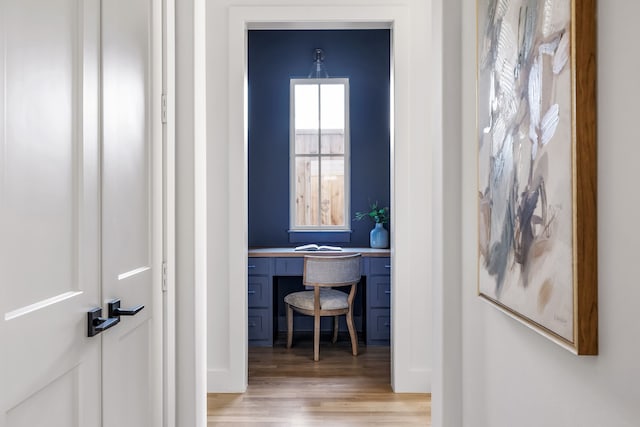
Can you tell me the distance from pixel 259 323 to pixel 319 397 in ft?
4.09

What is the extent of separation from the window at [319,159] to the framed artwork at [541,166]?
3.25 meters

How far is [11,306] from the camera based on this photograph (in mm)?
904

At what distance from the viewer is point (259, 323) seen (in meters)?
4.12

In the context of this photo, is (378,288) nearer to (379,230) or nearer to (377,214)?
(379,230)

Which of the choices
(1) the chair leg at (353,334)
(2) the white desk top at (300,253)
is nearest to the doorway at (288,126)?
(2) the white desk top at (300,253)

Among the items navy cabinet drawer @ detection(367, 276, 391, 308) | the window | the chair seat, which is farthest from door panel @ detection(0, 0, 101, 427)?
the window

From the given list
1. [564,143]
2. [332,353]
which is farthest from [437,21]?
[332,353]

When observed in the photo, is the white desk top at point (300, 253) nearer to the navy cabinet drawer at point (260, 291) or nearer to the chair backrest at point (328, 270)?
the navy cabinet drawer at point (260, 291)

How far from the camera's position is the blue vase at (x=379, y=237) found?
4.39 meters

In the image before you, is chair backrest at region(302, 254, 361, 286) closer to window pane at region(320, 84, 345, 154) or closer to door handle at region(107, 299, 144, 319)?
window pane at region(320, 84, 345, 154)

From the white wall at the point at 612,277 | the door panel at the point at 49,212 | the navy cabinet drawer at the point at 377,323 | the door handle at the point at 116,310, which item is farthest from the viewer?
the navy cabinet drawer at the point at 377,323

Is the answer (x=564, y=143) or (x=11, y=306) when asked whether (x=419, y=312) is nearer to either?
(x=564, y=143)

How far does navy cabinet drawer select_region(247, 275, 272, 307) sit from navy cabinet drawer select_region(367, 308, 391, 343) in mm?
897

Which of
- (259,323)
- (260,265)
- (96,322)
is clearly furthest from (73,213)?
(259,323)
